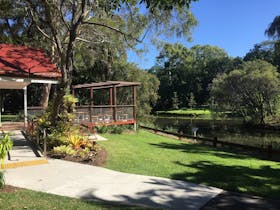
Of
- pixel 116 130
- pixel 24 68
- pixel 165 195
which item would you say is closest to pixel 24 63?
pixel 24 68

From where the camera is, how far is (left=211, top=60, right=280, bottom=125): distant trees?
3888cm

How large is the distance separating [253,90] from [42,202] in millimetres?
38739

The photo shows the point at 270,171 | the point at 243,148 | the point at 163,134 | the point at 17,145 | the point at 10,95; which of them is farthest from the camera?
the point at 10,95

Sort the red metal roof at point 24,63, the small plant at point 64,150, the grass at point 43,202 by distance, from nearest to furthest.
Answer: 1. the grass at point 43,202
2. the small plant at point 64,150
3. the red metal roof at point 24,63

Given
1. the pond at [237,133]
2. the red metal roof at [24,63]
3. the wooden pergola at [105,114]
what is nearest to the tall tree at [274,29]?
the pond at [237,133]

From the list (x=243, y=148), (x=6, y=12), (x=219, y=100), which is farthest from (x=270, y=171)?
(x=219, y=100)

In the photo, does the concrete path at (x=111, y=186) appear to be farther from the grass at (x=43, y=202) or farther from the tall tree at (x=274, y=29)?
the tall tree at (x=274, y=29)

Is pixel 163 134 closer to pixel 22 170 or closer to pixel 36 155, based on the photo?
pixel 36 155

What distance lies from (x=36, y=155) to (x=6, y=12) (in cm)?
1588

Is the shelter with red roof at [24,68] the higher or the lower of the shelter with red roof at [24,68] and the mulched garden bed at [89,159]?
the higher

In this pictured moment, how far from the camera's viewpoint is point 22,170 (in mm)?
8398

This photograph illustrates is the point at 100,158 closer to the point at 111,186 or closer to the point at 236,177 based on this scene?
the point at 111,186

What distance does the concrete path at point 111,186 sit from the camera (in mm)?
6289

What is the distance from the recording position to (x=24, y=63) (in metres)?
16.2
